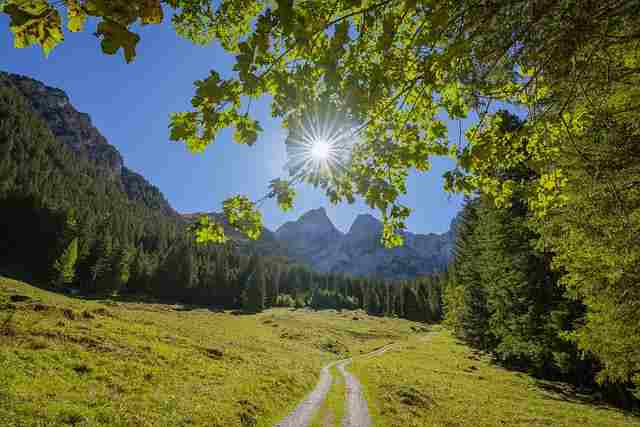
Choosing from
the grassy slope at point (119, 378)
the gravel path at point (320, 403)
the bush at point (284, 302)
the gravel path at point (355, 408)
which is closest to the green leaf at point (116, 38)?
the grassy slope at point (119, 378)

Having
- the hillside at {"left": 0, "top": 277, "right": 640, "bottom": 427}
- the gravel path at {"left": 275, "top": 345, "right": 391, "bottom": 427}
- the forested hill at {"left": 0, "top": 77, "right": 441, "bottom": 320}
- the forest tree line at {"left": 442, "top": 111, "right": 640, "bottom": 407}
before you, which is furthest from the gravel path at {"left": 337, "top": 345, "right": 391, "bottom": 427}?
the forested hill at {"left": 0, "top": 77, "right": 441, "bottom": 320}

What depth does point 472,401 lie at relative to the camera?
60.3 feet

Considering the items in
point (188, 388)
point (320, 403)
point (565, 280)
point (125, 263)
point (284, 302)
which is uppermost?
point (565, 280)

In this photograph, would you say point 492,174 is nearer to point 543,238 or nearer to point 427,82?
point 427,82

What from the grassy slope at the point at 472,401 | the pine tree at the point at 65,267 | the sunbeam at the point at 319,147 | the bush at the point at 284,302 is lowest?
the bush at the point at 284,302

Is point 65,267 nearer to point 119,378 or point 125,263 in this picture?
point 125,263

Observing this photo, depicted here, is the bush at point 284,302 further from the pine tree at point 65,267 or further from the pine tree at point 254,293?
the pine tree at point 65,267

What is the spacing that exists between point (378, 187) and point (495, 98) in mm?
Answer: 2280

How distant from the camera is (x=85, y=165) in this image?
176 m

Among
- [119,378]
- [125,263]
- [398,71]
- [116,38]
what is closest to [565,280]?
[398,71]

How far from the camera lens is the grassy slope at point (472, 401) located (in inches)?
574

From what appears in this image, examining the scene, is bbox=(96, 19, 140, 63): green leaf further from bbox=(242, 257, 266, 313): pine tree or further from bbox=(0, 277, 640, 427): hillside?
bbox=(242, 257, 266, 313): pine tree

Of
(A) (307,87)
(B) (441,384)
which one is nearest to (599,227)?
(A) (307,87)

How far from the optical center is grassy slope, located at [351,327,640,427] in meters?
14.6
